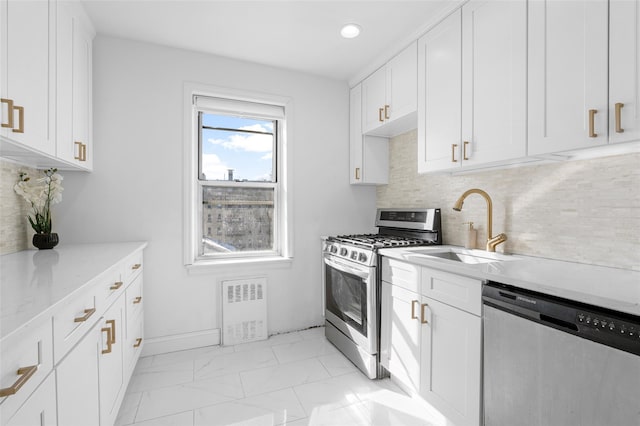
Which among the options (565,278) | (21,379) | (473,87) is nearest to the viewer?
(21,379)

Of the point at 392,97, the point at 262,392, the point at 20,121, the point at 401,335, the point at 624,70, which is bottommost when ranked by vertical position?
the point at 262,392

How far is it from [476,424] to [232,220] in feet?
8.21

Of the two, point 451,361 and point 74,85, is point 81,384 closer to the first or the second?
point 451,361

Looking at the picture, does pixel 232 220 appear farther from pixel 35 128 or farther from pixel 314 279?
pixel 35 128

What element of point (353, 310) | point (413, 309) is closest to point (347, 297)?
point (353, 310)

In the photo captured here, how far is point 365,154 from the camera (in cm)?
324

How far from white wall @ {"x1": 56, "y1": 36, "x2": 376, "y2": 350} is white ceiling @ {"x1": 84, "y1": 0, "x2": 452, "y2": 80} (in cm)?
22

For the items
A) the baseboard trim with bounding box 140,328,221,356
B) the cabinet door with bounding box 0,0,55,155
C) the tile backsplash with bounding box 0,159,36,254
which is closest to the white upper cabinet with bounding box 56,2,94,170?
the cabinet door with bounding box 0,0,55,155

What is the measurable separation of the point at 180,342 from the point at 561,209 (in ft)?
10.0

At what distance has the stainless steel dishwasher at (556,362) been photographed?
1030 mm

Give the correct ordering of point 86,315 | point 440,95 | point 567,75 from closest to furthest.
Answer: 1. point 86,315
2. point 567,75
3. point 440,95

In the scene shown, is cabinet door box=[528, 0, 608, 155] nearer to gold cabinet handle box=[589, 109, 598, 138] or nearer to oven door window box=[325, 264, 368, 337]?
gold cabinet handle box=[589, 109, 598, 138]

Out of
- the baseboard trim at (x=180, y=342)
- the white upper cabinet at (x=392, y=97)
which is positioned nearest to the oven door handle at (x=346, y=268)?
the baseboard trim at (x=180, y=342)

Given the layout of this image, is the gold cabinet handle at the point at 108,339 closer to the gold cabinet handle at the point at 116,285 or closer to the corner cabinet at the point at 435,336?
the gold cabinet handle at the point at 116,285
